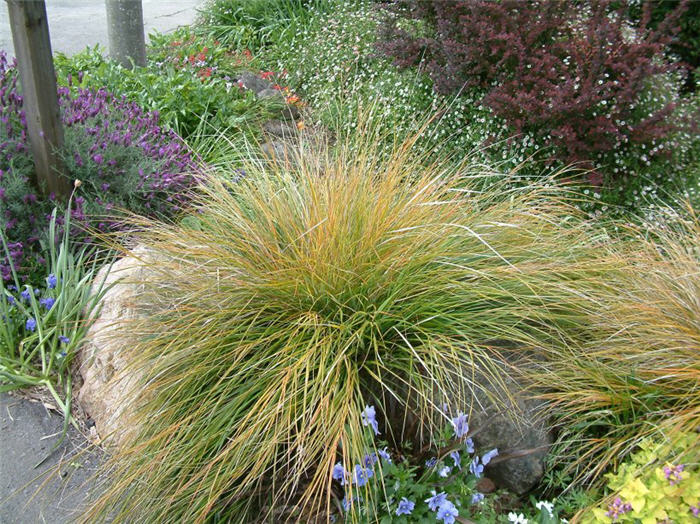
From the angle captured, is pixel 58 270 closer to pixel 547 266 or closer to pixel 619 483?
pixel 547 266

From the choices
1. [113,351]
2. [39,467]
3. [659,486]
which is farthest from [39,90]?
[659,486]

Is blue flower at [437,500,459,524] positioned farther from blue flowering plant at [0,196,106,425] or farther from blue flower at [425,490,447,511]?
blue flowering plant at [0,196,106,425]

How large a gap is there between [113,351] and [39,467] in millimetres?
551

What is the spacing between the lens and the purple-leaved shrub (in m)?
3.42

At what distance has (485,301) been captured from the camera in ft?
8.66

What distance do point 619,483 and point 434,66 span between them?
2.99 meters

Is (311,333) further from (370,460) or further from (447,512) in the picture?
(447,512)

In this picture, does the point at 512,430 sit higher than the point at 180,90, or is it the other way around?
the point at 180,90

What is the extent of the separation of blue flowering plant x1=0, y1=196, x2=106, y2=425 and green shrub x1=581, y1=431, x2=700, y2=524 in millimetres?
2184

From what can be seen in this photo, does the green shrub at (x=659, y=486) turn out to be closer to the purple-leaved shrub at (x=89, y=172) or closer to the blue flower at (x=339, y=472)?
the blue flower at (x=339, y=472)

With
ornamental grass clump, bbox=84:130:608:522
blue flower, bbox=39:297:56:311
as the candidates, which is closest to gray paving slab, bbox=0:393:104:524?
ornamental grass clump, bbox=84:130:608:522

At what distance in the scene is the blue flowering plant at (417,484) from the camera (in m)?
2.10

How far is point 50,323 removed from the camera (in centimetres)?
317

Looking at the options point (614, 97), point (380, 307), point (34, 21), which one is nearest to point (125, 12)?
point (34, 21)
